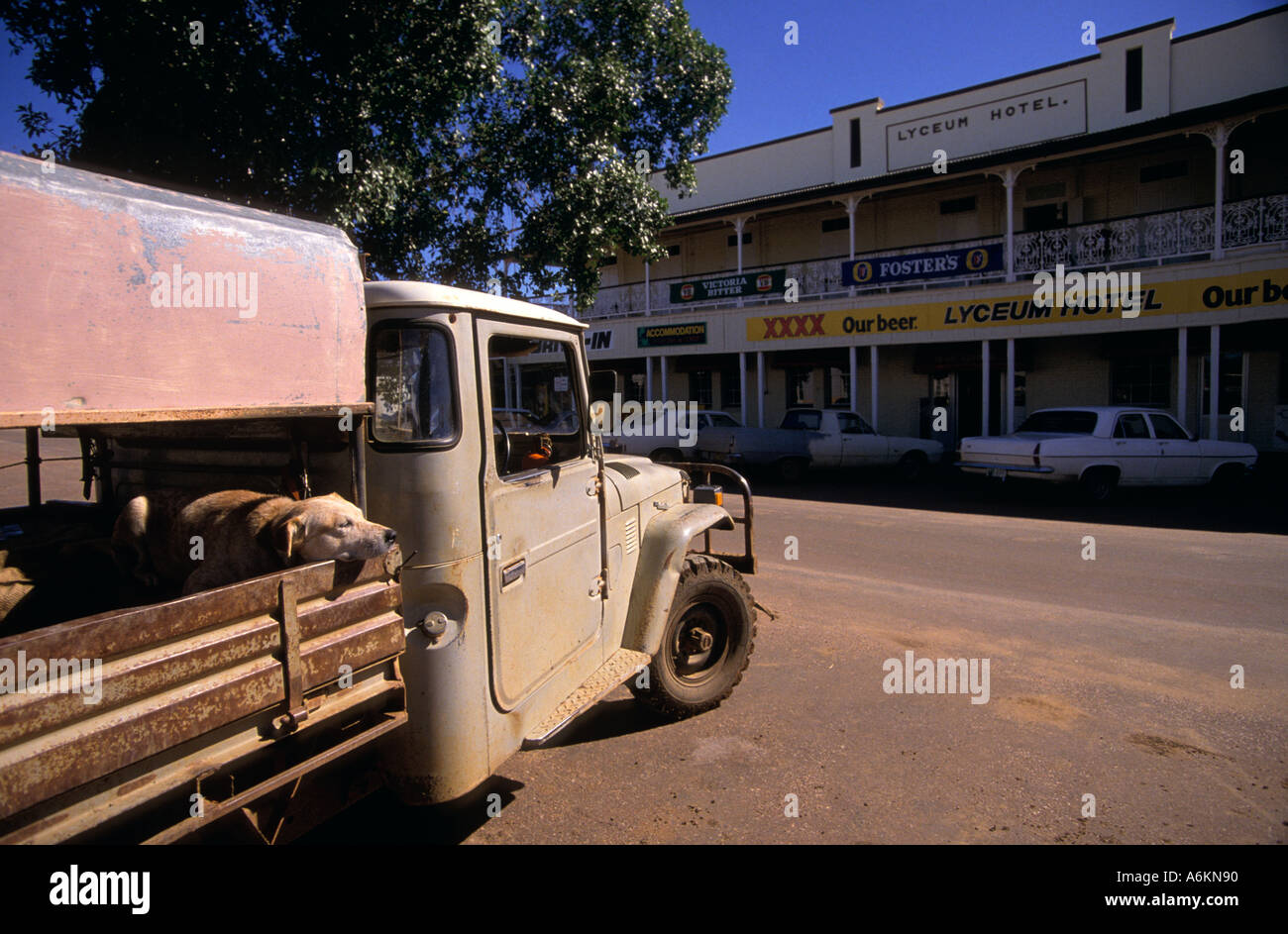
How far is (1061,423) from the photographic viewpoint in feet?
43.9

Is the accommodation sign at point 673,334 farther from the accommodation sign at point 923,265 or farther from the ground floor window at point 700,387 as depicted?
the accommodation sign at point 923,265

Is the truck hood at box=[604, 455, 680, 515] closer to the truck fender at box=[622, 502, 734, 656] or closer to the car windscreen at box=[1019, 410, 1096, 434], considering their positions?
the truck fender at box=[622, 502, 734, 656]

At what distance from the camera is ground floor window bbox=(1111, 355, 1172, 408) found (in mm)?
17625

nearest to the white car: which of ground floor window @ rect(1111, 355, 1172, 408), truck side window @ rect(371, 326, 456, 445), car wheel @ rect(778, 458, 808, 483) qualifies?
car wheel @ rect(778, 458, 808, 483)

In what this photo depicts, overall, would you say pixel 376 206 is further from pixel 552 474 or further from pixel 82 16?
pixel 552 474

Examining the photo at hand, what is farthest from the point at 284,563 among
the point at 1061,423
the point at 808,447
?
the point at 808,447

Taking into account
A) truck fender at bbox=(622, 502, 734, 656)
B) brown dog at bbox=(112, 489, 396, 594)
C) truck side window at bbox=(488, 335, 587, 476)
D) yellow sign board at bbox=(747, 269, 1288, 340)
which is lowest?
truck fender at bbox=(622, 502, 734, 656)

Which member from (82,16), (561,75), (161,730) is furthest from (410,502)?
(561,75)

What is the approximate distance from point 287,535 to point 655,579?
2.19m

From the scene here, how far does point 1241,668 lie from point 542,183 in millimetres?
9105

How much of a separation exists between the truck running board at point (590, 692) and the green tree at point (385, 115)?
574cm

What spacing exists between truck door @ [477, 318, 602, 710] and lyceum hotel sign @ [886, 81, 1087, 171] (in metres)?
21.3

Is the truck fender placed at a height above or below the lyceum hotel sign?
below

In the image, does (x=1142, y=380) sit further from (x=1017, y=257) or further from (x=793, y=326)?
(x=793, y=326)
